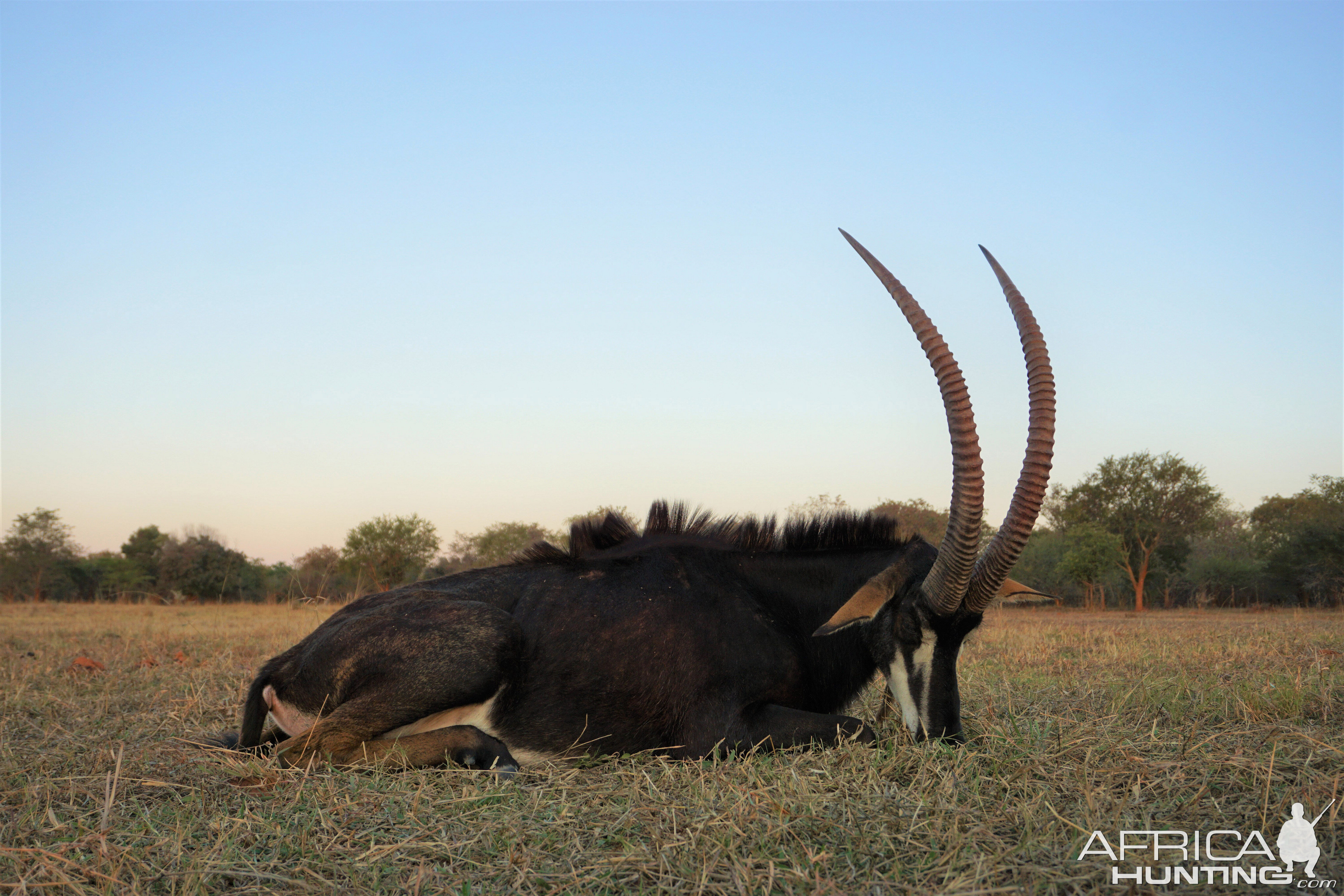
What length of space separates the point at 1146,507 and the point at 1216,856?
45796 mm

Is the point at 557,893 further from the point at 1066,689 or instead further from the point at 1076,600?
the point at 1076,600

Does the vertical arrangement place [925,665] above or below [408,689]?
above

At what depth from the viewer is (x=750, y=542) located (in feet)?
18.5

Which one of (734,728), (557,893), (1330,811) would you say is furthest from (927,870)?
(734,728)

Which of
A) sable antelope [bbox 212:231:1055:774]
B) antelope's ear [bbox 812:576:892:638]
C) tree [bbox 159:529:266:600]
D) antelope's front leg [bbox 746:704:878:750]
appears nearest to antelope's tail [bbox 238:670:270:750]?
sable antelope [bbox 212:231:1055:774]

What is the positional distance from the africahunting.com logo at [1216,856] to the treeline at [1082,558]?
97.5ft

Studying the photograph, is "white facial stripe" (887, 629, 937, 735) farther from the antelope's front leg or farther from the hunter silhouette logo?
the hunter silhouette logo

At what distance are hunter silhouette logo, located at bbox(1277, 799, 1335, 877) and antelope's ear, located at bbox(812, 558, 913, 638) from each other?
2007mm

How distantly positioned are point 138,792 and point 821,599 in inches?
143

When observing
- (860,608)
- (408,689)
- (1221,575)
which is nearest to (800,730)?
(860,608)

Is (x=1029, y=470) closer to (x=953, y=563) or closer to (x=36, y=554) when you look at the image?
(x=953, y=563)

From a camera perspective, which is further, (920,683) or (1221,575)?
(1221,575)

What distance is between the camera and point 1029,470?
14.4ft

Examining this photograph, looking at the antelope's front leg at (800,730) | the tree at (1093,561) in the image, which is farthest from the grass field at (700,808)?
the tree at (1093,561)
